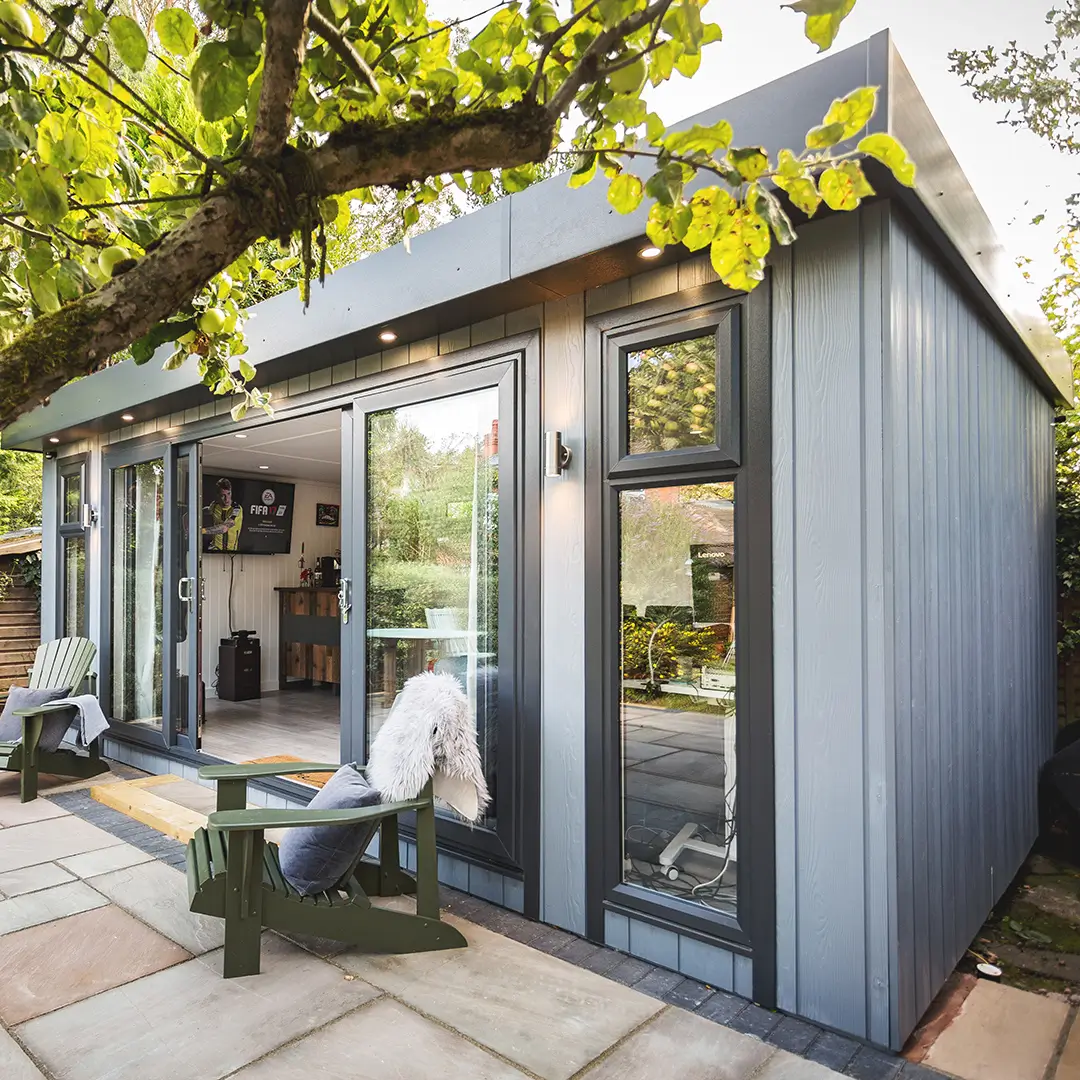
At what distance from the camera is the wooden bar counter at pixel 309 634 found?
826 cm

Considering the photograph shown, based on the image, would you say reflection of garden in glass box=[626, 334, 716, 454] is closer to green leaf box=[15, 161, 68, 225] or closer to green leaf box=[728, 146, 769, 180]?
green leaf box=[728, 146, 769, 180]

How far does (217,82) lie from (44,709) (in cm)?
462

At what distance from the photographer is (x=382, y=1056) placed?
7.07 ft

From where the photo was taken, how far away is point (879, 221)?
7.61 ft

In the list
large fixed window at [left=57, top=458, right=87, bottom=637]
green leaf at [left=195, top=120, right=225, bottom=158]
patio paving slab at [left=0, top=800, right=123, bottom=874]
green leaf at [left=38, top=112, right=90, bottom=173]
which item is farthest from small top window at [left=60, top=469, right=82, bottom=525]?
green leaf at [left=38, top=112, right=90, bottom=173]

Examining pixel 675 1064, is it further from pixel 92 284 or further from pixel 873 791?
pixel 92 284

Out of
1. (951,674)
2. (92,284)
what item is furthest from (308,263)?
(951,674)

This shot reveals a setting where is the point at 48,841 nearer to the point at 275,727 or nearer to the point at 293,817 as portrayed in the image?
the point at 293,817

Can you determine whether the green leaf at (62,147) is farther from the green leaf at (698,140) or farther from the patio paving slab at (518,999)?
the patio paving slab at (518,999)

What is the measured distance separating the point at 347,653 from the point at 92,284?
2567 millimetres

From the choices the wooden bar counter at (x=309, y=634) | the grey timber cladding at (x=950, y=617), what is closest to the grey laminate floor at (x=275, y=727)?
the wooden bar counter at (x=309, y=634)

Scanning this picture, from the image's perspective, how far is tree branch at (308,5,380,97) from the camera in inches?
50.8

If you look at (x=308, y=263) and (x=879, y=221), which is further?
(x=879, y=221)

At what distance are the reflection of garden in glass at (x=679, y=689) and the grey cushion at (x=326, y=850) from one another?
0.93 meters
